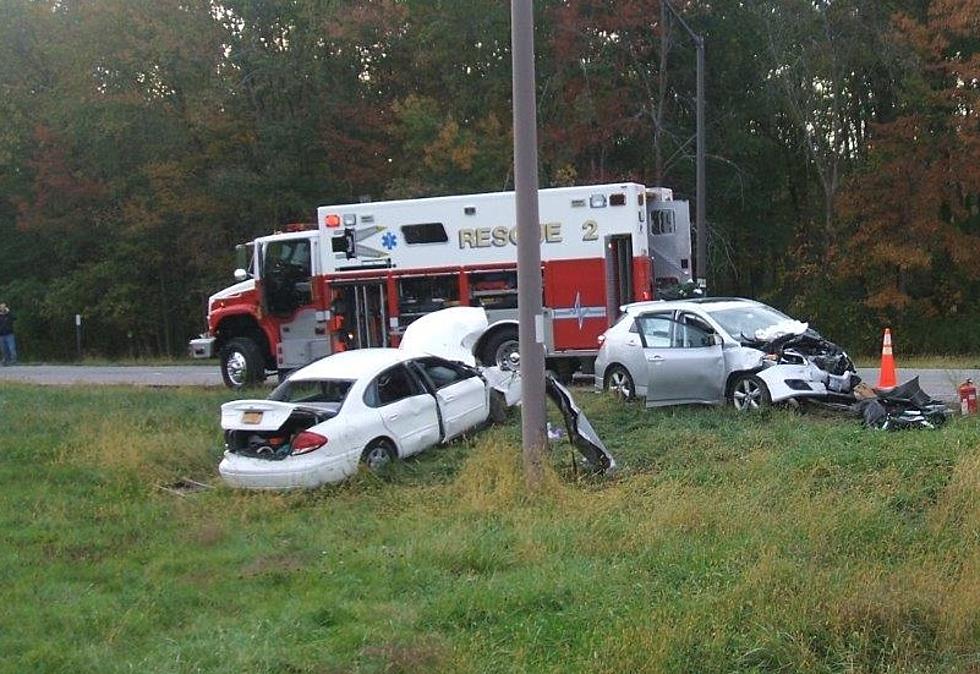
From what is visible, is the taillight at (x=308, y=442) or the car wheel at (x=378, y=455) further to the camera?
the car wheel at (x=378, y=455)

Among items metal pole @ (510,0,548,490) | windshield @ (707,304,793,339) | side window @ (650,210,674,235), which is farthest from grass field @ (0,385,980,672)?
side window @ (650,210,674,235)

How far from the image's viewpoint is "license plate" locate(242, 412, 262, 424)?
412 inches

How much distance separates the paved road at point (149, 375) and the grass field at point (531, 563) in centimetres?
601

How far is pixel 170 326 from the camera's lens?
40.9m

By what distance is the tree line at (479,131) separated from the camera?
30.8 m

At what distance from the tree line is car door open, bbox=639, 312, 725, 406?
1783 centimetres

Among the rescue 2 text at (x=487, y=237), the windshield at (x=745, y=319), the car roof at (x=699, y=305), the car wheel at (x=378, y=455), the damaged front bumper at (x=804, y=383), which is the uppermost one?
the rescue 2 text at (x=487, y=237)

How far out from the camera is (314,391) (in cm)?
1123

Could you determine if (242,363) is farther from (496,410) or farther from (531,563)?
(531,563)

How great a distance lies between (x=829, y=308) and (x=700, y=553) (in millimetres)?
27222

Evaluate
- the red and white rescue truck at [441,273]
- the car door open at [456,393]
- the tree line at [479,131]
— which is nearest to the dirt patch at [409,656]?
the car door open at [456,393]

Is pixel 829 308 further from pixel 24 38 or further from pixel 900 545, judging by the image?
pixel 24 38

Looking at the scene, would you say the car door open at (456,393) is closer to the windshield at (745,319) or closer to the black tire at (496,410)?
the black tire at (496,410)

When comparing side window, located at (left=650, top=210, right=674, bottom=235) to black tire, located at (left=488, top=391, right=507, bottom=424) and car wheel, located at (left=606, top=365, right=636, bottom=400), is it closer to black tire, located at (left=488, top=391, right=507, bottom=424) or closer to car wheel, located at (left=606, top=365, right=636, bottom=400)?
car wheel, located at (left=606, top=365, right=636, bottom=400)
